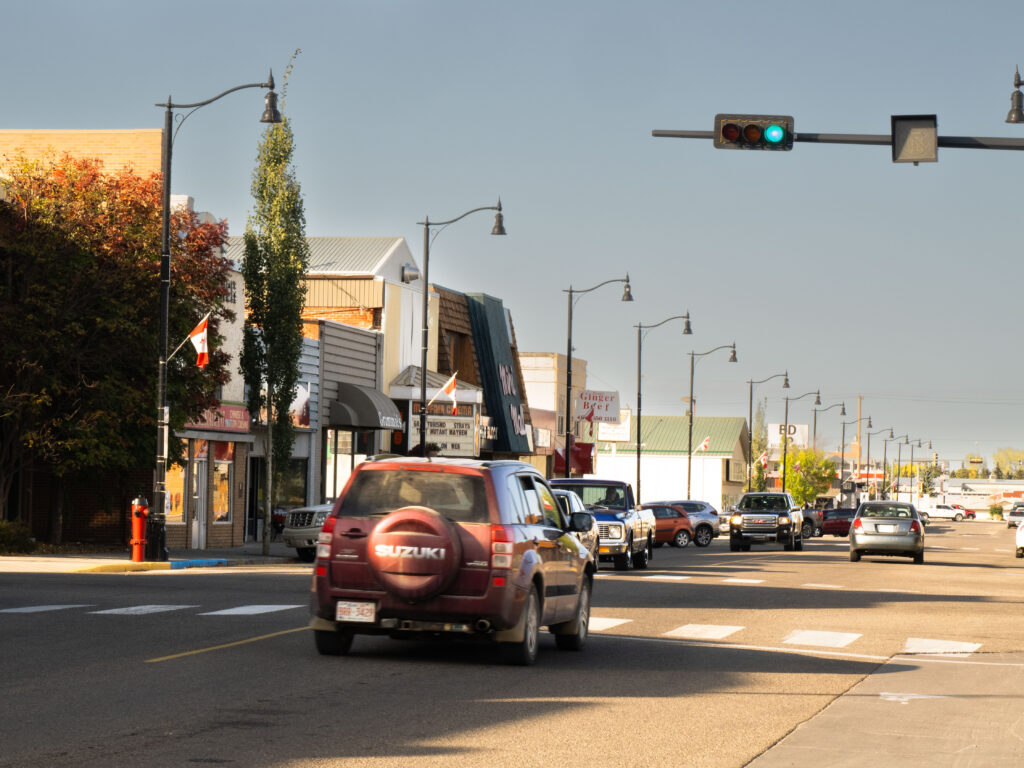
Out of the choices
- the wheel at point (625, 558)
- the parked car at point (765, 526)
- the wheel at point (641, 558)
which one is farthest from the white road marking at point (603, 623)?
the parked car at point (765, 526)

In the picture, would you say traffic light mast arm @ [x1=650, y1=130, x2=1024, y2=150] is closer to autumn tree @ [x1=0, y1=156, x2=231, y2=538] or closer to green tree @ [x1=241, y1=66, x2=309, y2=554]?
autumn tree @ [x1=0, y1=156, x2=231, y2=538]

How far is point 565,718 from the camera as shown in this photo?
10.6m

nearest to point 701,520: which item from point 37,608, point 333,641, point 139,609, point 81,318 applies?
point 81,318

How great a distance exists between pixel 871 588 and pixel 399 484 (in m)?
16.6

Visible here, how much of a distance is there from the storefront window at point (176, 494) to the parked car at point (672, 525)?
20557 mm

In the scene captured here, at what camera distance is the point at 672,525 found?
55281 mm

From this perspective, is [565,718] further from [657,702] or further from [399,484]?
[399,484]

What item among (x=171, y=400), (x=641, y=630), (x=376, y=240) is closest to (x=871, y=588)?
(x=641, y=630)

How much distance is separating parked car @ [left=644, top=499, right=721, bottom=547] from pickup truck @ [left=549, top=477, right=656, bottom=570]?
2138 cm

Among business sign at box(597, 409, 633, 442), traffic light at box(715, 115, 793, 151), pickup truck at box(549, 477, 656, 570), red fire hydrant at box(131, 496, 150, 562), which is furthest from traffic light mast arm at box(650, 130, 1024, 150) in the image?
business sign at box(597, 409, 633, 442)

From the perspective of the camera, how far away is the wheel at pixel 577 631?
15180 mm

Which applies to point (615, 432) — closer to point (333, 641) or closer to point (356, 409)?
point (356, 409)

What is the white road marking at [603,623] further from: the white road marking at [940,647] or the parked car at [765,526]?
the parked car at [765,526]

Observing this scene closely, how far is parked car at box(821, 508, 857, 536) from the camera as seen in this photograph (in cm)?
8112
